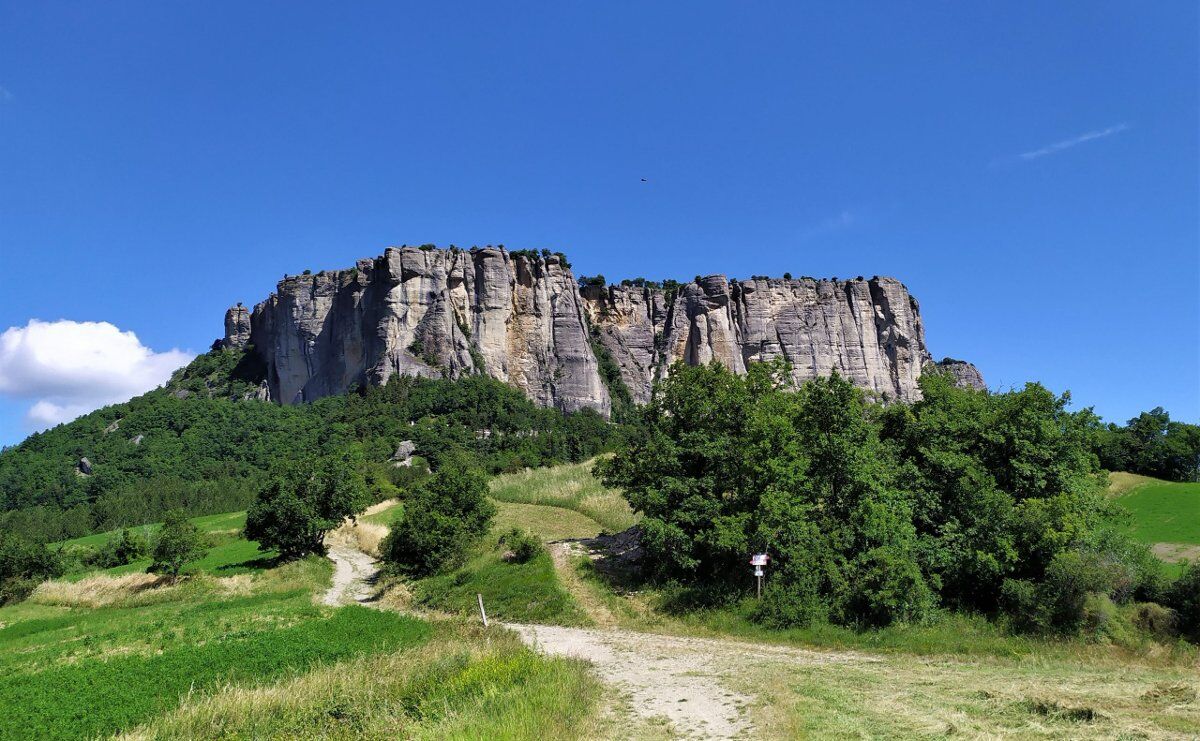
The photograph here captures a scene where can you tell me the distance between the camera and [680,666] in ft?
49.6

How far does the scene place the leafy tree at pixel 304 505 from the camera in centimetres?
3769

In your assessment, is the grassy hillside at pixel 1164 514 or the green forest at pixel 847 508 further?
A: the grassy hillside at pixel 1164 514

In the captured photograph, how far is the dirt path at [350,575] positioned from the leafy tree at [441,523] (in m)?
2.26

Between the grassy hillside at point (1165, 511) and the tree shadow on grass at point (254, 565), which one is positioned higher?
the tree shadow on grass at point (254, 565)

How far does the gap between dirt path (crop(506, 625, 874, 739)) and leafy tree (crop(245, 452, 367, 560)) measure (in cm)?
2171

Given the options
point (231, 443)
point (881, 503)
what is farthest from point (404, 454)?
point (881, 503)

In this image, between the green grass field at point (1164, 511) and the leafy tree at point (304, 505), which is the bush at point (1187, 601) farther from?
the leafy tree at point (304, 505)

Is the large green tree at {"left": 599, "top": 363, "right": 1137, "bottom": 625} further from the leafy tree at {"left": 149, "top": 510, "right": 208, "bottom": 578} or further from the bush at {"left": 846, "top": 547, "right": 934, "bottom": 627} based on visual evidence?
the leafy tree at {"left": 149, "top": 510, "right": 208, "bottom": 578}

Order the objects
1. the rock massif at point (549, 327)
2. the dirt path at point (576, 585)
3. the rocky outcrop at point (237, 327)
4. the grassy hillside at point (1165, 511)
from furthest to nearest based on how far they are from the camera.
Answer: the rocky outcrop at point (237, 327)
the rock massif at point (549, 327)
the grassy hillside at point (1165, 511)
the dirt path at point (576, 585)

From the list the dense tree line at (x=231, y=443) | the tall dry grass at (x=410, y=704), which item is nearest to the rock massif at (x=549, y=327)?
the dense tree line at (x=231, y=443)

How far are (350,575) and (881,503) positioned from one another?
97.7ft

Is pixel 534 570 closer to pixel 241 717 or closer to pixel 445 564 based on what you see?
pixel 445 564

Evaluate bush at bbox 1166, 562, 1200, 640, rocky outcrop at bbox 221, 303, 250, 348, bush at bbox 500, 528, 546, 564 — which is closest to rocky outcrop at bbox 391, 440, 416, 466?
bush at bbox 500, 528, 546, 564

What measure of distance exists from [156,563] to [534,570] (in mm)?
25103
